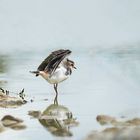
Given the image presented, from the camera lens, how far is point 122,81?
312 inches

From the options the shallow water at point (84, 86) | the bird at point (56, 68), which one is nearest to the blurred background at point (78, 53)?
the shallow water at point (84, 86)

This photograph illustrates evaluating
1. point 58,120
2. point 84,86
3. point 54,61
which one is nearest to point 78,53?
point 84,86

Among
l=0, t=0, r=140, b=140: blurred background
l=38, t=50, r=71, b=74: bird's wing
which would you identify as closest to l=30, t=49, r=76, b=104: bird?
l=38, t=50, r=71, b=74: bird's wing

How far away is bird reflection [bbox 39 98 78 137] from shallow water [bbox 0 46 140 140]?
5cm

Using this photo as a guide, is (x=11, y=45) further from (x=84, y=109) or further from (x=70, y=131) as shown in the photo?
(x=70, y=131)

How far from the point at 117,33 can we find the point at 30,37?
131 centimetres

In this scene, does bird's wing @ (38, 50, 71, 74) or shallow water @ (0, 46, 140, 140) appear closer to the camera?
shallow water @ (0, 46, 140, 140)

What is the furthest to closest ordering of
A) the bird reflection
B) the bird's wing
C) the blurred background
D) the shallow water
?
the bird's wing < the blurred background < the shallow water < the bird reflection

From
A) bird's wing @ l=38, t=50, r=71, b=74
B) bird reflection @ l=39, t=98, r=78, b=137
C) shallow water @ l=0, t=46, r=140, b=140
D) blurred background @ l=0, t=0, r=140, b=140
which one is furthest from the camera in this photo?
bird's wing @ l=38, t=50, r=71, b=74

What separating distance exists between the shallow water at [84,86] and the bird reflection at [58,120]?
0.17 feet

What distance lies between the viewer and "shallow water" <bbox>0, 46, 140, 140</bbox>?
636cm

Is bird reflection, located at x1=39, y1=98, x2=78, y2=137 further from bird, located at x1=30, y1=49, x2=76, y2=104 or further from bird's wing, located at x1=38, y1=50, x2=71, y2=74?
bird's wing, located at x1=38, y1=50, x2=71, y2=74

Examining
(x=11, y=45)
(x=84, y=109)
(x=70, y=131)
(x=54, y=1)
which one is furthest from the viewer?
(x=54, y=1)

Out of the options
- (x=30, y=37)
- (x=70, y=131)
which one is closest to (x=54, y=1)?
(x=30, y=37)
